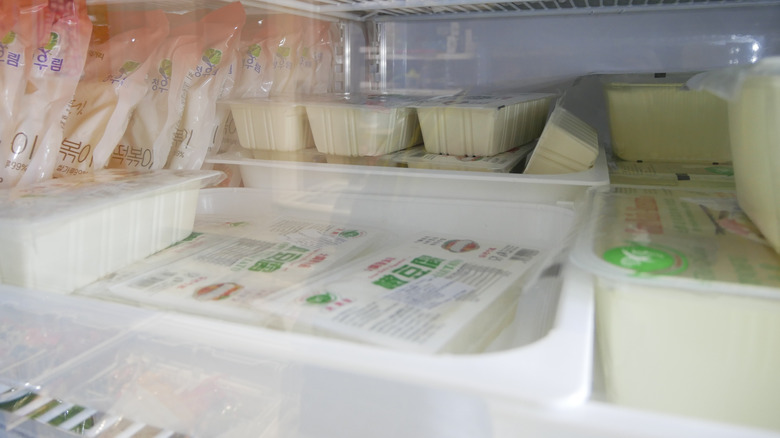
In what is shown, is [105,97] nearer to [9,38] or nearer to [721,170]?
[9,38]

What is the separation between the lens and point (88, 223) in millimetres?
704

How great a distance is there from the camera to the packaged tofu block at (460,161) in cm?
101

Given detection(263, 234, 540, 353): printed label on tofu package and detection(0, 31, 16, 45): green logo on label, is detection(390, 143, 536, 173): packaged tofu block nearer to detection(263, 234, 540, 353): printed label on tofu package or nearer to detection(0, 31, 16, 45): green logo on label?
detection(263, 234, 540, 353): printed label on tofu package

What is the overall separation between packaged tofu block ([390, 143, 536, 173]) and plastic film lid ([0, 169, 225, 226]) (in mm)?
341

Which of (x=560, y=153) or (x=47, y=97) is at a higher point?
(x=47, y=97)

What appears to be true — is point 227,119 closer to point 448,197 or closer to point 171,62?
point 171,62

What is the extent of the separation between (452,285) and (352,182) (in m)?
0.42

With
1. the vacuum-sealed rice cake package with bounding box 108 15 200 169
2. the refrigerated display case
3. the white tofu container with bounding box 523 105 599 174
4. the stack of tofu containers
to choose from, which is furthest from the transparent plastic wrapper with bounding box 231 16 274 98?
the stack of tofu containers

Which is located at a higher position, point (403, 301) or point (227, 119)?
point (227, 119)

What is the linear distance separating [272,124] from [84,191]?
1.39ft

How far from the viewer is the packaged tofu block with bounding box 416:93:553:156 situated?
1.04m

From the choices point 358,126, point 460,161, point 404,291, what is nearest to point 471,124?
point 460,161

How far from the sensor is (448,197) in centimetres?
99

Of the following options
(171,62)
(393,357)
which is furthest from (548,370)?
(171,62)
